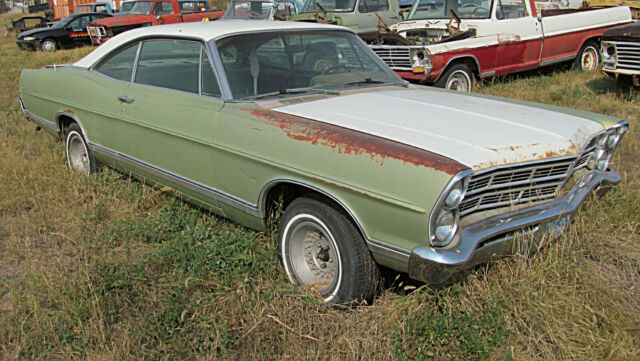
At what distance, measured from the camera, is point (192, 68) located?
3604 mm

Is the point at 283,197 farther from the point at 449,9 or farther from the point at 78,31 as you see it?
the point at 78,31

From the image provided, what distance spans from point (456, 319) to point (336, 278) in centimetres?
62

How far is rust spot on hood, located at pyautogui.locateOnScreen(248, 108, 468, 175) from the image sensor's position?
2.34m

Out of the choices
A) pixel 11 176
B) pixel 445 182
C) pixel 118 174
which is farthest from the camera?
pixel 11 176

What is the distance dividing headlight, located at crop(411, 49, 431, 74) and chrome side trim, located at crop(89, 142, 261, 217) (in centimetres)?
411

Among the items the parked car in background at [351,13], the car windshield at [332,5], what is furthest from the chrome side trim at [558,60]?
the car windshield at [332,5]

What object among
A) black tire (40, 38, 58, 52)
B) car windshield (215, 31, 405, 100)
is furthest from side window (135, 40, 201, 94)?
black tire (40, 38, 58, 52)

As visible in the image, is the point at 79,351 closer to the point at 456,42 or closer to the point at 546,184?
the point at 546,184

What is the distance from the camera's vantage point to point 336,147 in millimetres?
2609

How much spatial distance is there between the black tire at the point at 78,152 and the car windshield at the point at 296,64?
1.80 m

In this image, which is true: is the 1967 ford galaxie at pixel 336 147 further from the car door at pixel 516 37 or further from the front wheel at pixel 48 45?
the front wheel at pixel 48 45

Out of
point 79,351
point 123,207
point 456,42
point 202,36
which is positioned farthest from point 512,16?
point 79,351

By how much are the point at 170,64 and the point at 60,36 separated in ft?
49.2

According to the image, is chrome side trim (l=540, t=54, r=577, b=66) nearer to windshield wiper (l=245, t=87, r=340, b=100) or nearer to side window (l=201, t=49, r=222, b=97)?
windshield wiper (l=245, t=87, r=340, b=100)
